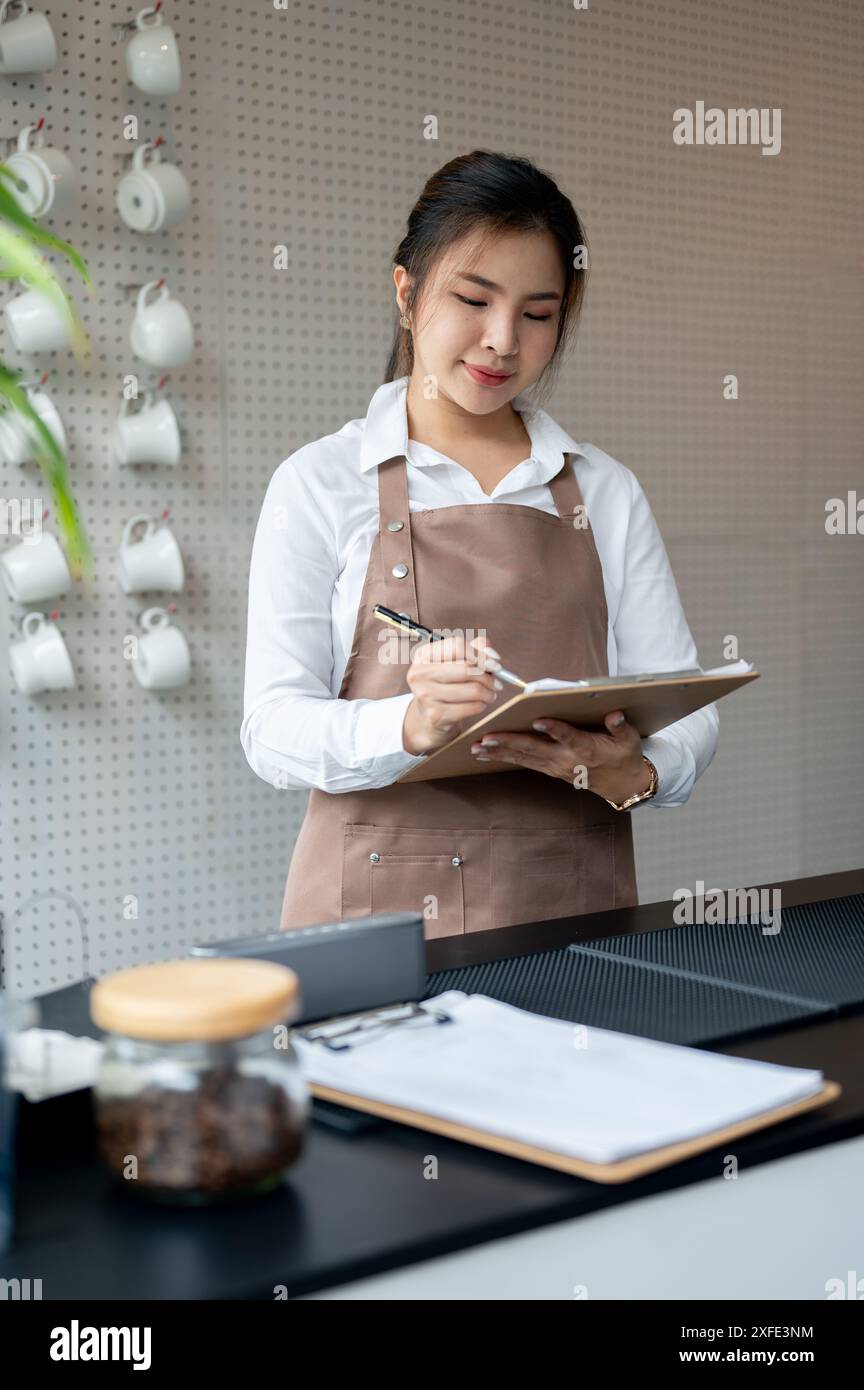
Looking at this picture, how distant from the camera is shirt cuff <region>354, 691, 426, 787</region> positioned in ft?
6.03

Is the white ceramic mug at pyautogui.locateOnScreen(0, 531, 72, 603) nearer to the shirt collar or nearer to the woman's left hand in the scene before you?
the shirt collar

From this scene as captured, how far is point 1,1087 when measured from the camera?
0.82 meters

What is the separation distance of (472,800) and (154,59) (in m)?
1.65

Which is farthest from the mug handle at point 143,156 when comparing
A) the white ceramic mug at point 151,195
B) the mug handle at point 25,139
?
the mug handle at point 25,139

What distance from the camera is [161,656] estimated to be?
2855mm

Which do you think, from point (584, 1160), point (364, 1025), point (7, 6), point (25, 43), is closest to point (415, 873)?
point (364, 1025)

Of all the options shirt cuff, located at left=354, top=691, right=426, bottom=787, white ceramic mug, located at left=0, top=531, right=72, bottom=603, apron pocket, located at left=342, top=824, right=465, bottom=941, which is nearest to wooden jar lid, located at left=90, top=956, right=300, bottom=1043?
shirt cuff, located at left=354, top=691, right=426, bottom=787

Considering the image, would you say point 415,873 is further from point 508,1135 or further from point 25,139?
point 25,139

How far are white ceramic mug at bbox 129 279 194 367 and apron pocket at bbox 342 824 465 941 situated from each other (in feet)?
4.03

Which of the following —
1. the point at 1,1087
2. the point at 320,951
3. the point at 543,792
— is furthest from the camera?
the point at 543,792

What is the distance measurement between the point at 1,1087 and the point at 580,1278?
0.38 meters

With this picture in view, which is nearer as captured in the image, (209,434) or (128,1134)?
(128,1134)
